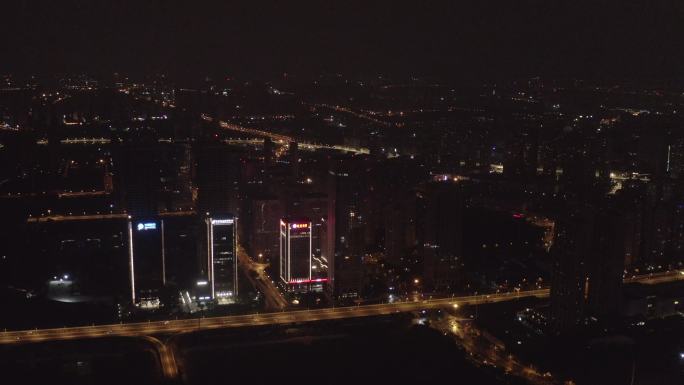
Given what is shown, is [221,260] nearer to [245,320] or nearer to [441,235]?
[245,320]

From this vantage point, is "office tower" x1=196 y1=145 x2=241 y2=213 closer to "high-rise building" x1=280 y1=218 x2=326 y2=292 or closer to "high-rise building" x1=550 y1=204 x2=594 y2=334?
"high-rise building" x1=280 y1=218 x2=326 y2=292

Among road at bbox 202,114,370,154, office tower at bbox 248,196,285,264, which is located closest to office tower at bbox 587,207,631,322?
office tower at bbox 248,196,285,264

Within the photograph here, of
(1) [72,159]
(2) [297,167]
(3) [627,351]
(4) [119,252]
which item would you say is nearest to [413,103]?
(2) [297,167]

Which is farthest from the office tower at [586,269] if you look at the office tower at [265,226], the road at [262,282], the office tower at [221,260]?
the office tower at [265,226]

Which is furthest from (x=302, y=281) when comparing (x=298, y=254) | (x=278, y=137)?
(x=278, y=137)

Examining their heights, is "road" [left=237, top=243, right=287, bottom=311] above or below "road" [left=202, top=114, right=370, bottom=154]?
below

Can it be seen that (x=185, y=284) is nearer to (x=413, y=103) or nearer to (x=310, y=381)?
(x=310, y=381)
